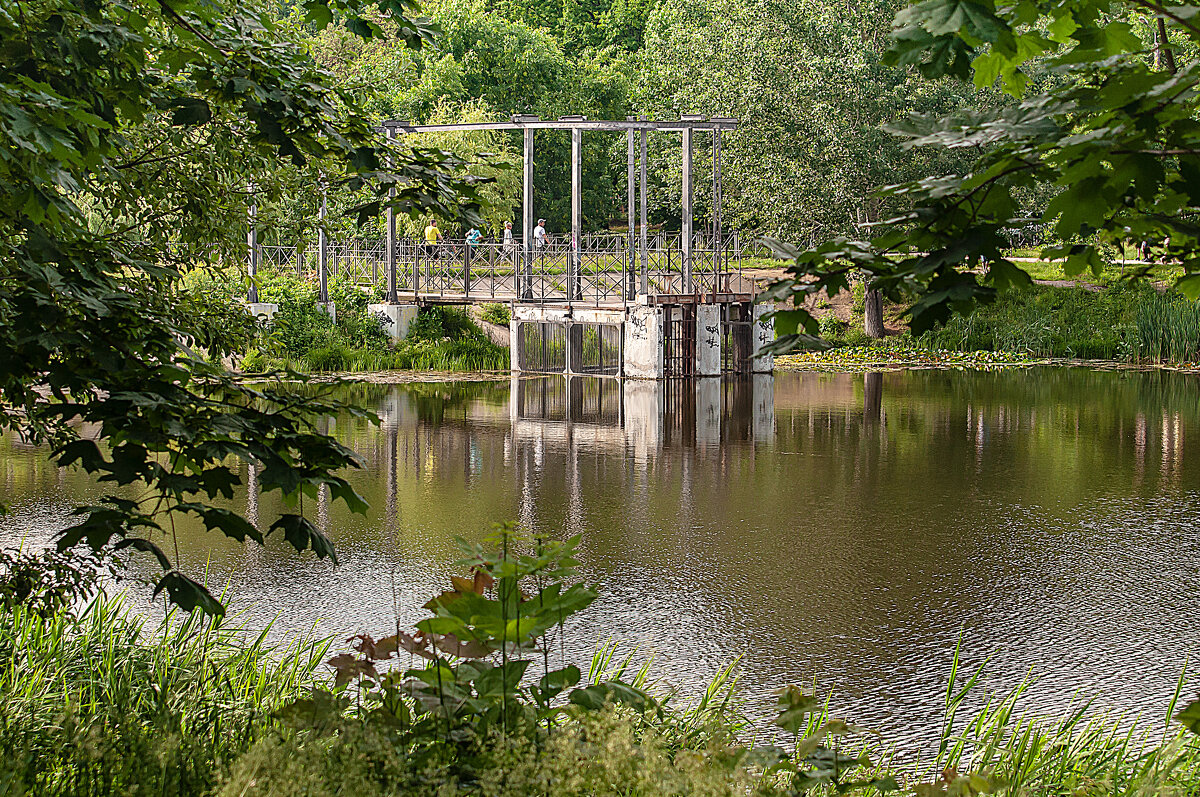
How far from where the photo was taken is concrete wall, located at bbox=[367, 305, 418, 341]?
27859 mm

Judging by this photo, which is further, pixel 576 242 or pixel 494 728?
pixel 576 242

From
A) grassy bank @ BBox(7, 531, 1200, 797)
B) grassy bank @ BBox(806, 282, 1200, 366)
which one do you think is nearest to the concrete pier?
grassy bank @ BBox(806, 282, 1200, 366)

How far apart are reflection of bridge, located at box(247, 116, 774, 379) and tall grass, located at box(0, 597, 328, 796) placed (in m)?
18.0

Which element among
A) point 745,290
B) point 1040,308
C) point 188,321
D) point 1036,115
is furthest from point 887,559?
point 1040,308

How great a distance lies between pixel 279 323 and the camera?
26.7 ft

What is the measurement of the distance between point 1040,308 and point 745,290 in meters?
10.4

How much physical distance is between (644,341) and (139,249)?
64.2 feet

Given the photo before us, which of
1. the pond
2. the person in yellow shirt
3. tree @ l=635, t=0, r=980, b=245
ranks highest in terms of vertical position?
tree @ l=635, t=0, r=980, b=245

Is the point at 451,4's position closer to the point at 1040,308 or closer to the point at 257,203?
the point at 1040,308

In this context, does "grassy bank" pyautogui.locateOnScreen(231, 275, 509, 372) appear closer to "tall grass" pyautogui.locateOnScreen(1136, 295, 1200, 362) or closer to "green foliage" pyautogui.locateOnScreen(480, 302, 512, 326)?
"green foliage" pyautogui.locateOnScreen(480, 302, 512, 326)

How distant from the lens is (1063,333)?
31453 millimetres

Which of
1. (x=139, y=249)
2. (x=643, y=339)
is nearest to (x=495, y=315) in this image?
(x=643, y=339)

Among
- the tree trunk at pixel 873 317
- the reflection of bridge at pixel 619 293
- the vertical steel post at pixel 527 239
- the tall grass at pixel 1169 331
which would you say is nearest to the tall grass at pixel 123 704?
the reflection of bridge at pixel 619 293

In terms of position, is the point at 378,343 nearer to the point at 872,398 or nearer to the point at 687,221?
the point at 687,221
